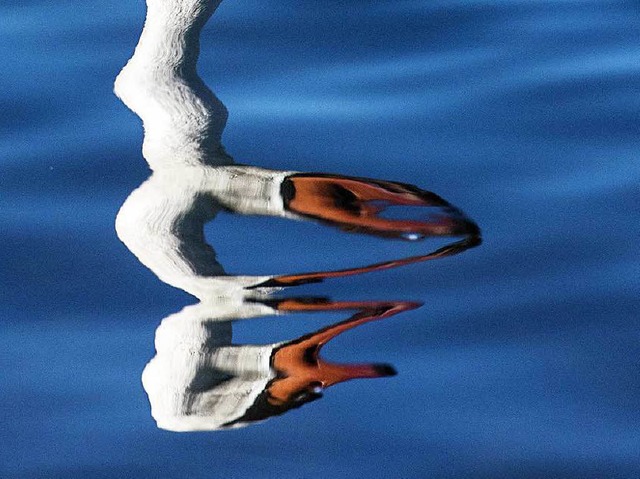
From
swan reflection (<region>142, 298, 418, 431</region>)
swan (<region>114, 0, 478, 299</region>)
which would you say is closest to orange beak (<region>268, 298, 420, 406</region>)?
swan reflection (<region>142, 298, 418, 431</region>)

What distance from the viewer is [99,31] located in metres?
3.08

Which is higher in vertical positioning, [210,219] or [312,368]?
[210,219]

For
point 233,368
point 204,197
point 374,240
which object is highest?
point 204,197

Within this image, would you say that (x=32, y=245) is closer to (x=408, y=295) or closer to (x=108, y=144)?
(x=108, y=144)

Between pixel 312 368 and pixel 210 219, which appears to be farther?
pixel 210 219

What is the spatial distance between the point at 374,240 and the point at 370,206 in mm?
113

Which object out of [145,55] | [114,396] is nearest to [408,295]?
[114,396]

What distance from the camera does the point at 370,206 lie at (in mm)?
2389

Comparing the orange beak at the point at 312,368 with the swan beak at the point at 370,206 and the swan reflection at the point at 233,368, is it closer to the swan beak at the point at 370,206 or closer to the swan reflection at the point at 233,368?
the swan reflection at the point at 233,368

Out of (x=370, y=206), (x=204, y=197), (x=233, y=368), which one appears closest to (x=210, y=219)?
(x=204, y=197)

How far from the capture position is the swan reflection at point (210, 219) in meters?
1.94

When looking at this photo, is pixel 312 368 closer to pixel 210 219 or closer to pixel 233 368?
pixel 233 368

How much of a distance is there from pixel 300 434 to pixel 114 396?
306 mm

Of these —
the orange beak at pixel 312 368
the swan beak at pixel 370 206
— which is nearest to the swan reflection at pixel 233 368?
the orange beak at pixel 312 368
